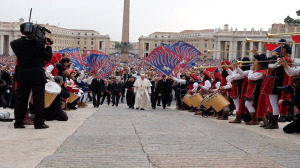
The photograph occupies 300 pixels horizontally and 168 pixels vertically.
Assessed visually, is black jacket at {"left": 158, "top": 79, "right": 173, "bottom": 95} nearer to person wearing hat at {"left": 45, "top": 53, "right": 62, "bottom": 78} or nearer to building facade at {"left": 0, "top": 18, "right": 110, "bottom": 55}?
→ person wearing hat at {"left": 45, "top": 53, "right": 62, "bottom": 78}

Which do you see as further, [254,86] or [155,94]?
[155,94]

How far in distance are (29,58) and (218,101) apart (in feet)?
18.0

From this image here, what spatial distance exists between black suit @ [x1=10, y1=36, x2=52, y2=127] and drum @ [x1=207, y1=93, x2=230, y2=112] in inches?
201

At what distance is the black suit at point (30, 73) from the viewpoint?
6.73m

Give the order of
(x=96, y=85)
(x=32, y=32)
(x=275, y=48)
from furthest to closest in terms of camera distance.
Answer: (x=96, y=85) < (x=275, y=48) < (x=32, y=32)

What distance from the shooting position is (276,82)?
8141mm

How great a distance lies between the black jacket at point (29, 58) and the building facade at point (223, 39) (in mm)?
57769

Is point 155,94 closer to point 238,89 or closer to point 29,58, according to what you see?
point 238,89

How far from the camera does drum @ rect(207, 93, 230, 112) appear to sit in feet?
34.1

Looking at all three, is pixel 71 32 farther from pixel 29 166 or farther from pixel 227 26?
pixel 29 166

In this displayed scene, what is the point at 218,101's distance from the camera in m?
10.6

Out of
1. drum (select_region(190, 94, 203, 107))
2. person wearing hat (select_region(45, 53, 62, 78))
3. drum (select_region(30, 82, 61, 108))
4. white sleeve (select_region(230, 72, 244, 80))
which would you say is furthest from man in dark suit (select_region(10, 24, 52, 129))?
drum (select_region(190, 94, 203, 107))

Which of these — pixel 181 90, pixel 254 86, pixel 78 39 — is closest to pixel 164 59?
pixel 181 90

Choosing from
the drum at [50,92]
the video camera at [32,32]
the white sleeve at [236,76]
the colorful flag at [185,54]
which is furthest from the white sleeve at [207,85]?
the video camera at [32,32]
